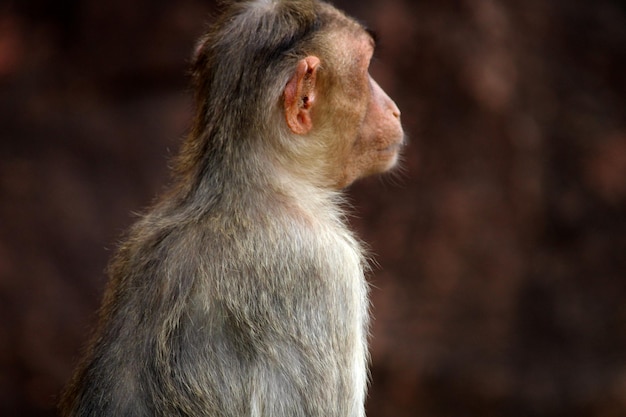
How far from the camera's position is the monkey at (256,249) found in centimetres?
493

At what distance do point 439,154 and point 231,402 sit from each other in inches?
247

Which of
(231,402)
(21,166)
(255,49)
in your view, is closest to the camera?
(231,402)

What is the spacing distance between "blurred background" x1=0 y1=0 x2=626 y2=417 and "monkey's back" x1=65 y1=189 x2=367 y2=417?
17.6 feet

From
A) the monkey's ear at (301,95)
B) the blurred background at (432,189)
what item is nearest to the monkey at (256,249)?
the monkey's ear at (301,95)

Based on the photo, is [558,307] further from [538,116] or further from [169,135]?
[169,135]

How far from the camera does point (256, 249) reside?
5.11 m

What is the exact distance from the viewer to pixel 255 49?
538cm

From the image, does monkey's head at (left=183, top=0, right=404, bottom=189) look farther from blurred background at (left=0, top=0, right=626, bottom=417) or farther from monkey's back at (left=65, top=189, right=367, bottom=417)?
blurred background at (left=0, top=0, right=626, bottom=417)

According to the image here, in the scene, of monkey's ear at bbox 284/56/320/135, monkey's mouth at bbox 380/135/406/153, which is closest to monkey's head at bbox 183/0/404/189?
monkey's ear at bbox 284/56/320/135

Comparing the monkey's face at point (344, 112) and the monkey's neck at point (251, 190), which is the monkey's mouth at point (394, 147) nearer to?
the monkey's face at point (344, 112)

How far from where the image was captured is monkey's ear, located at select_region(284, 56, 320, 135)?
528 centimetres

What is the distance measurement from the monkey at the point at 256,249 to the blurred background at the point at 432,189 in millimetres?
4791

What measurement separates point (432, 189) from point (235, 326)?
6.12 m

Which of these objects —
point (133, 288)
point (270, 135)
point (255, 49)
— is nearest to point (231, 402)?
point (133, 288)
